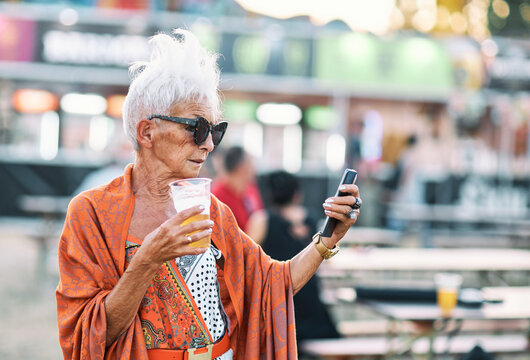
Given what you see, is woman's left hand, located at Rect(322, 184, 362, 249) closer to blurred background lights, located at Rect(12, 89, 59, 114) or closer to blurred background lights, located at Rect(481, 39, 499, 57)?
blurred background lights, located at Rect(481, 39, 499, 57)

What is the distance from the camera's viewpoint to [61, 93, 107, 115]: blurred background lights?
532 inches

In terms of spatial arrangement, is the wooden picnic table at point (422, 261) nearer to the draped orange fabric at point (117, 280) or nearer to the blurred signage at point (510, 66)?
the draped orange fabric at point (117, 280)

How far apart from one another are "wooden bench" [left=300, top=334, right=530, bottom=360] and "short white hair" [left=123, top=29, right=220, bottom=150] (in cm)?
279

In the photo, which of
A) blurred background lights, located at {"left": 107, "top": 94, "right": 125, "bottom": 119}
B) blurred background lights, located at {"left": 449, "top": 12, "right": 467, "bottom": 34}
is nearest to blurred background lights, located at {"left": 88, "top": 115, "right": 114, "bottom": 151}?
blurred background lights, located at {"left": 107, "top": 94, "right": 125, "bottom": 119}

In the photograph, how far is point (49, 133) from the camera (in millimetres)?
13500

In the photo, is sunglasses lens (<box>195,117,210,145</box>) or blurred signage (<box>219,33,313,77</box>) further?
blurred signage (<box>219,33,313,77</box>)

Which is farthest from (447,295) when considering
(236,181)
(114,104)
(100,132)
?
(100,132)

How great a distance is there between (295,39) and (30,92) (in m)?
5.91

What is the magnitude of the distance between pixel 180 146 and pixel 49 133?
12.3 m

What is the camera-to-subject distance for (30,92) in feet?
44.1

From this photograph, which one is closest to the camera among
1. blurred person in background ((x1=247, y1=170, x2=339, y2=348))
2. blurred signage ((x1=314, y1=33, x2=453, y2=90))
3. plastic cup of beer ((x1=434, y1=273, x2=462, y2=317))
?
plastic cup of beer ((x1=434, y1=273, x2=462, y2=317))

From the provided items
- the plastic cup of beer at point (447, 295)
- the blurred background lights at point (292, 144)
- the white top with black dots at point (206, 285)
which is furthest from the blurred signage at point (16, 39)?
the white top with black dots at point (206, 285)

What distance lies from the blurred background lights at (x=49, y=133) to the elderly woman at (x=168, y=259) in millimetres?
11942

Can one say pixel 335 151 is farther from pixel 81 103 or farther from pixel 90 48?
pixel 81 103
